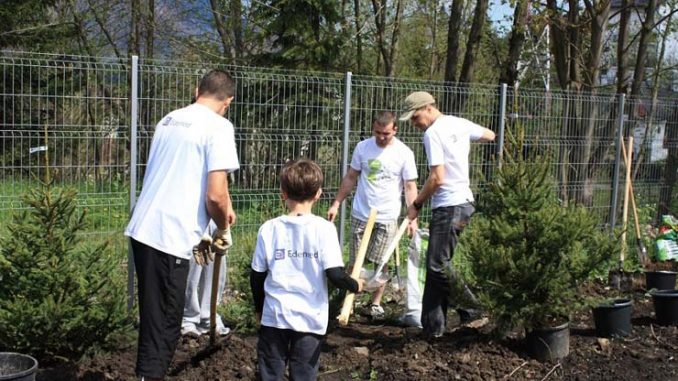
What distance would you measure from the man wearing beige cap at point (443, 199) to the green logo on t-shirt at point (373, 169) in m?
0.72

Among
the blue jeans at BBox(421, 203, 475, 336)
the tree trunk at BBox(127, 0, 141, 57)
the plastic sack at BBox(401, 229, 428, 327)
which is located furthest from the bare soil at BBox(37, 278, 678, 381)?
the tree trunk at BBox(127, 0, 141, 57)

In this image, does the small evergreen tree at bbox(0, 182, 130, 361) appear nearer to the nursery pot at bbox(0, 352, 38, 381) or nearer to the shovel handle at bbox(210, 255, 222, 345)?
the nursery pot at bbox(0, 352, 38, 381)

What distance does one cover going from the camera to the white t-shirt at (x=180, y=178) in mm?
3654

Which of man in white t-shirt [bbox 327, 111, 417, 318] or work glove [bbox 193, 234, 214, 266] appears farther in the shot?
man in white t-shirt [bbox 327, 111, 417, 318]

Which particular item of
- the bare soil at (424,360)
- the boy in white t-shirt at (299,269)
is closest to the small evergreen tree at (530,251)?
the bare soil at (424,360)

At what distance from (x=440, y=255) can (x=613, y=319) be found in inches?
63.4

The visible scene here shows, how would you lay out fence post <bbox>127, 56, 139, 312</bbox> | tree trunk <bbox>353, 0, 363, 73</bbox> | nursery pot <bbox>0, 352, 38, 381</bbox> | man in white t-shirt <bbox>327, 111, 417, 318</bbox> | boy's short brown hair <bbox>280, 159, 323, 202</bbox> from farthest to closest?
tree trunk <bbox>353, 0, 363, 73</bbox>
man in white t-shirt <bbox>327, 111, 417, 318</bbox>
fence post <bbox>127, 56, 139, 312</bbox>
nursery pot <bbox>0, 352, 38, 381</bbox>
boy's short brown hair <bbox>280, 159, 323, 202</bbox>

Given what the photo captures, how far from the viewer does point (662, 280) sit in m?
7.16

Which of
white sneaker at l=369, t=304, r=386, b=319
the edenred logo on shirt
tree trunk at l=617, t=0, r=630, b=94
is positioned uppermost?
tree trunk at l=617, t=0, r=630, b=94

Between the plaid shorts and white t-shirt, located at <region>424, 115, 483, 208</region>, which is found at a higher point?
white t-shirt, located at <region>424, 115, 483, 208</region>

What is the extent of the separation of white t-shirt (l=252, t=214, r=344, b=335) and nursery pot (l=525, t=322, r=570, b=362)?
215cm

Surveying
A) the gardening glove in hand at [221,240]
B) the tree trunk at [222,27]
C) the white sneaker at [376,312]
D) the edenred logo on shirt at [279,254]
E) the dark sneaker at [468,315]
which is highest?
the tree trunk at [222,27]

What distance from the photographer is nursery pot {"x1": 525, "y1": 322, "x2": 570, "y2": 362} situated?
4934 millimetres

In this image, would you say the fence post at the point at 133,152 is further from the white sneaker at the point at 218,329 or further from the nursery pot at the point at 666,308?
the nursery pot at the point at 666,308
